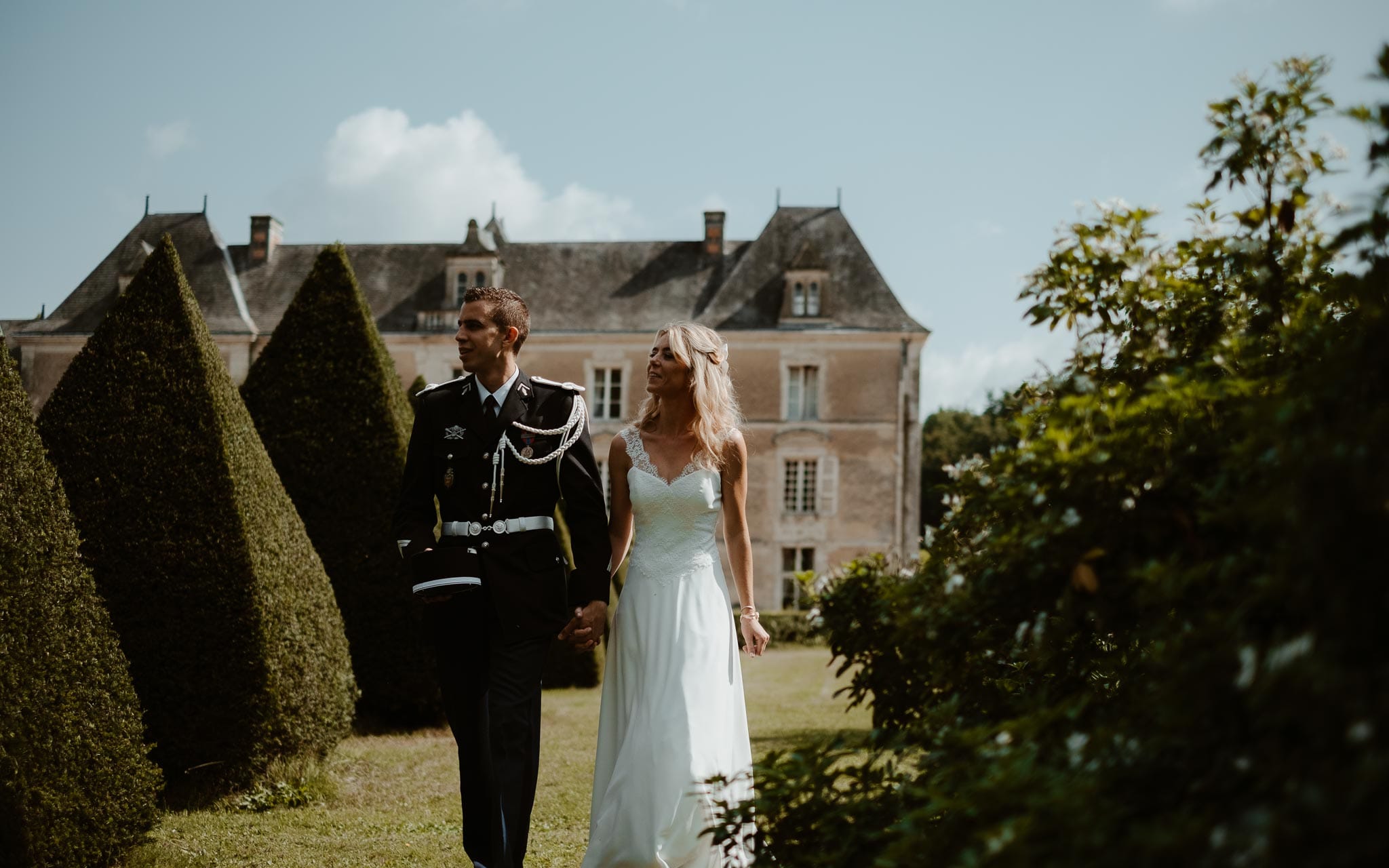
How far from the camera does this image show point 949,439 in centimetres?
6084

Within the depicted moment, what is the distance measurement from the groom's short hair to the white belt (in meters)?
0.63

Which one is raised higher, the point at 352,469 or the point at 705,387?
the point at 705,387

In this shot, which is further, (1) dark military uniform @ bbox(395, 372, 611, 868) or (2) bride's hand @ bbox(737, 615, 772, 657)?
(2) bride's hand @ bbox(737, 615, 772, 657)

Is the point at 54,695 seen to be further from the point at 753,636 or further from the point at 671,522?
the point at 753,636

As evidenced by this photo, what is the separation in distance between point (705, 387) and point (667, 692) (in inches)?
47.5

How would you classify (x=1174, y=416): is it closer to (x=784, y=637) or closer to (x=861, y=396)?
(x=784, y=637)

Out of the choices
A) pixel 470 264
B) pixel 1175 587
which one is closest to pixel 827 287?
pixel 470 264

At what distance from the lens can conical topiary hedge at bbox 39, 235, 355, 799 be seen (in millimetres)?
5598

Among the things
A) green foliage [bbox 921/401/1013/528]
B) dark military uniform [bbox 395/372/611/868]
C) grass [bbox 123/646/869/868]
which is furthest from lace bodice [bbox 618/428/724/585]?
green foliage [bbox 921/401/1013/528]

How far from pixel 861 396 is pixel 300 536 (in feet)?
75.8

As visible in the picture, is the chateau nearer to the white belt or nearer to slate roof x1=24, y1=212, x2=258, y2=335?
slate roof x1=24, y1=212, x2=258, y2=335


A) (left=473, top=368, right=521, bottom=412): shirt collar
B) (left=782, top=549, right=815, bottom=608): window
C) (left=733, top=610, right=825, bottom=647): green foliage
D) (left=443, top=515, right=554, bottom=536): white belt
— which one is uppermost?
(left=473, top=368, right=521, bottom=412): shirt collar

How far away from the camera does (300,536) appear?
662 centimetres

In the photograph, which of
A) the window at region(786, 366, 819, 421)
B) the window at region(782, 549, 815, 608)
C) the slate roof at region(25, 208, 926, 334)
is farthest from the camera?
the slate roof at region(25, 208, 926, 334)
